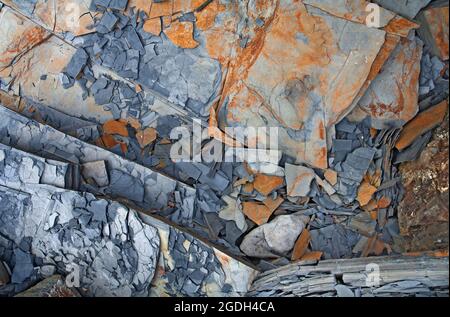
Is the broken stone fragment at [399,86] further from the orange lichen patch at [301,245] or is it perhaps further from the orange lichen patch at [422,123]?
the orange lichen patch at [301,245]

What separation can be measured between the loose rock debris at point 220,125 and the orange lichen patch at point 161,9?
0.06ft

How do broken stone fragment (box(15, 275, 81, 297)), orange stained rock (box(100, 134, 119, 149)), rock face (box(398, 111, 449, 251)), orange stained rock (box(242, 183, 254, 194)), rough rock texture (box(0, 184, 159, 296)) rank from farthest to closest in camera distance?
1. orange stained rock (box(100, 134, 119, 149))
2. orange stained rock (box(242, 183, 254, 194))
3. rock face (box(398, 111, 449, 251))
4. rough rock texture (box(0, 184, 159, 296))
5. broken stone fragment (box(15, 275, 81, 297))

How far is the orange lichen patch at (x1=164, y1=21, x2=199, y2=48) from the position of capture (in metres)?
4.66

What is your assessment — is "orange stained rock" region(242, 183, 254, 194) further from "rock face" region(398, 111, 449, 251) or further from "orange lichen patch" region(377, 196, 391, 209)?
"rock face" region(398, 111, 449, 251)

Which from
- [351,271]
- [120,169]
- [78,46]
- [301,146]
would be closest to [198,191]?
[120,169]

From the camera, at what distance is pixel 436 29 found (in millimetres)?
4410

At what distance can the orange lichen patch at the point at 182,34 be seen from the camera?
4.66m

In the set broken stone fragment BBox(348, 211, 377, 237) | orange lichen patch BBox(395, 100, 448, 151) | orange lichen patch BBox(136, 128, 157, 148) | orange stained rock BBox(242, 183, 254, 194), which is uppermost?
orange lichen patch BBox(136, 128, 157, 148)

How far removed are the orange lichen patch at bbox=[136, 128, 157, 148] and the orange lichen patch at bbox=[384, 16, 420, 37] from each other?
2.38m

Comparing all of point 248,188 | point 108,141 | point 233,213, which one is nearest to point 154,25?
point 108,141

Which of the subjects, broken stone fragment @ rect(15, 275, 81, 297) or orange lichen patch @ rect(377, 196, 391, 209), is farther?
orange lichen patch @ rect(377, 196, 391, 209)

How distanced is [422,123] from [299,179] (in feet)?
4.07

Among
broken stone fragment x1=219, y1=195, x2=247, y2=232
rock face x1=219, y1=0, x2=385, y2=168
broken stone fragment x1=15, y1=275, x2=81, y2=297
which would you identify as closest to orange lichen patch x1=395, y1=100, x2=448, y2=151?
rock face x1=219, y1=0, x2=385, y2=168

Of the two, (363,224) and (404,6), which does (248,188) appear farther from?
(404,6)
